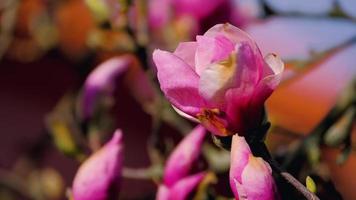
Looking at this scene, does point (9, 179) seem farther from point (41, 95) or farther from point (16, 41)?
point (41, 95)

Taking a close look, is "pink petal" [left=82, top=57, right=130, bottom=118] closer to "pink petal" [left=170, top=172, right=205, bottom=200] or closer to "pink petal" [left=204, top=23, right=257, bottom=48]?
"pink petal" [left=170, top=172, right=205, bottom=200]

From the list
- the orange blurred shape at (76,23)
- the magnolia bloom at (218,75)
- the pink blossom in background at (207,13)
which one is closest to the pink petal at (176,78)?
the magnolia bloom at (218,75)

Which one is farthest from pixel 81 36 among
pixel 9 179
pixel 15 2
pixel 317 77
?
pixel 15 2

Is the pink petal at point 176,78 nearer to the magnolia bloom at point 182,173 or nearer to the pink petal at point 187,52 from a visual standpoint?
the pink petal at point 187,52

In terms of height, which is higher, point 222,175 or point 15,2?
point 15,2

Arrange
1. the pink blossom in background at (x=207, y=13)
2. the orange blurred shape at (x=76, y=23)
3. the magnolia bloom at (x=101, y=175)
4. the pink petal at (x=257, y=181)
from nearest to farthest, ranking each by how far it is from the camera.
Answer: the pink petal at (x=257, y=181) < the magnolia bloom at (x=101, y=175) < the pink blossom in background at (x=207, y=13) < the orange blurred shape at (x=76, y=23)

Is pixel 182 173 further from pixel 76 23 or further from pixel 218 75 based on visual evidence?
pixel 76 23
